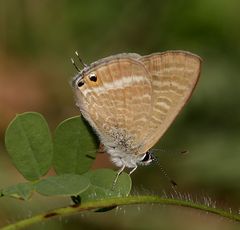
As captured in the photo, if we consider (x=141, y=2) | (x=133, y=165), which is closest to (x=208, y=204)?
(x=133, y=165)

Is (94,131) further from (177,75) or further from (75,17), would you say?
(75,17)

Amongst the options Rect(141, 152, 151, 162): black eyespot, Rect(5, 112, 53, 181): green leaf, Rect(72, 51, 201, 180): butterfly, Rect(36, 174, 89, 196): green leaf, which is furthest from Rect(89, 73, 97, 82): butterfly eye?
Rect(36, 174, 89, 196): green leaf

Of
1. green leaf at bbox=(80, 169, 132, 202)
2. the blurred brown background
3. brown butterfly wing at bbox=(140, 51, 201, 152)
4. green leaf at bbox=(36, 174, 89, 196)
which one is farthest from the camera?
the blurred brown background

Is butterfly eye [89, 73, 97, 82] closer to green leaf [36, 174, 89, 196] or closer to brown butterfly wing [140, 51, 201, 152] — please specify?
brown butterfly wing [140, 51, 201, 152]

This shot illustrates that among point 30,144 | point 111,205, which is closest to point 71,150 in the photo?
point 30,144

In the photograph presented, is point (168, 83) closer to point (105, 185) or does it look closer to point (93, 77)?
point (93, 77)

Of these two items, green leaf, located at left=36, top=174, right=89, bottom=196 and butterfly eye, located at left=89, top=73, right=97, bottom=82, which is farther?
butterfly eye, located at left=89, top=73, right=97, bottom=82
